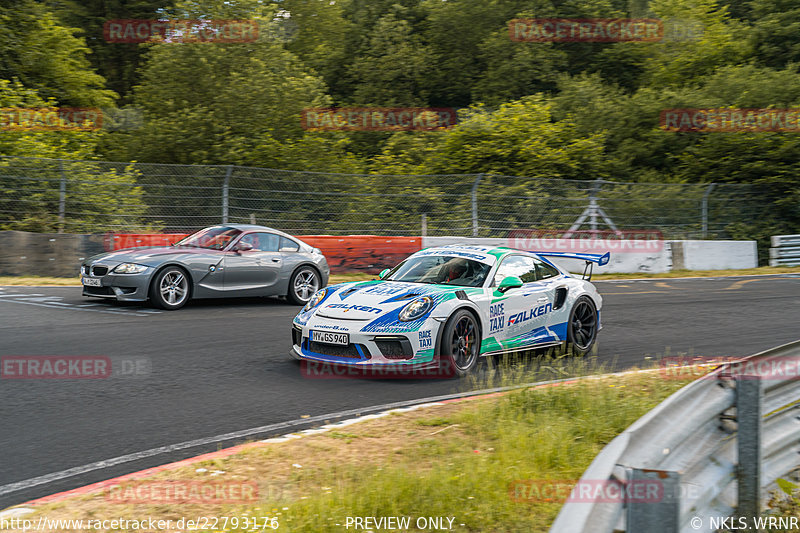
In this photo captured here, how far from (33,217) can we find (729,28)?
120 feet

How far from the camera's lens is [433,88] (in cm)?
4078

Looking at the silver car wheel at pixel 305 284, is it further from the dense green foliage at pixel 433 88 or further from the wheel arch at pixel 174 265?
the dense green foliage at pixel 433 88

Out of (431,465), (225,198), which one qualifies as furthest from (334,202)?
(431,465)

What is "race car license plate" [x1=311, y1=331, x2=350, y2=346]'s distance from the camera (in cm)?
740

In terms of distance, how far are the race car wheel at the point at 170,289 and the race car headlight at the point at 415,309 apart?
5142 mm

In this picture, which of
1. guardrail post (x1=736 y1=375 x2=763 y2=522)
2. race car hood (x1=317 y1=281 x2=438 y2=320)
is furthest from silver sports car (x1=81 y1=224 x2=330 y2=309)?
guardrail post (x1=736 y1=375 x2=763 y2=522)

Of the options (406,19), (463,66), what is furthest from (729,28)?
(406,19)

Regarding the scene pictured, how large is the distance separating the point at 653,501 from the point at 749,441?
1443 mm

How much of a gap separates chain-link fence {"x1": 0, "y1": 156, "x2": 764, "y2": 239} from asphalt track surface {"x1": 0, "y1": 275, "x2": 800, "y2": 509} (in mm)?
3322

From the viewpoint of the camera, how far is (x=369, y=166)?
2719 cm

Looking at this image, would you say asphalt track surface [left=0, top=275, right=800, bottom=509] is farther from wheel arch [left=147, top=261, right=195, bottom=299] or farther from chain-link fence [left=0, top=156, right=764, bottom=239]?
chain-link fence [left=0, top=156, right=764, bottom=239]

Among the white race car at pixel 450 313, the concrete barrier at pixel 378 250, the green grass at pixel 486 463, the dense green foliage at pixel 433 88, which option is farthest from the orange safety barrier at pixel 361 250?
the green grass at pixel 486 463

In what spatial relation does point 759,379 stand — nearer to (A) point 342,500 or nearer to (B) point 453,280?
(A) point 342,500

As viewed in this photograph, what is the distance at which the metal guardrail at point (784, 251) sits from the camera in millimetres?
22766
